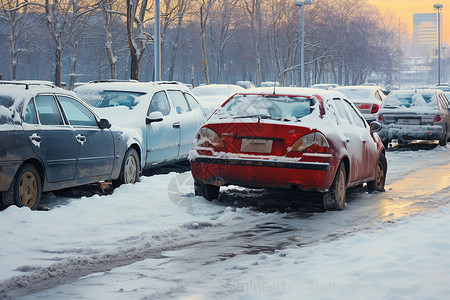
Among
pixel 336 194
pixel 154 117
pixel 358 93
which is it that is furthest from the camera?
pixel 358 93

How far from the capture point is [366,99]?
2403 cm

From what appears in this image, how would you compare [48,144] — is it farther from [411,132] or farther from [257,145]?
[411,132]

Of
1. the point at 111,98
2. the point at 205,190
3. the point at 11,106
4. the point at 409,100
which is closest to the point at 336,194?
the point at 205,190

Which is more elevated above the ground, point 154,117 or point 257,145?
point 154,117

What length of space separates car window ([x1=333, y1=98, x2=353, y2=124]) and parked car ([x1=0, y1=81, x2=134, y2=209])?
3090 millimetres

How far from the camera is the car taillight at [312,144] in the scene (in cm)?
895

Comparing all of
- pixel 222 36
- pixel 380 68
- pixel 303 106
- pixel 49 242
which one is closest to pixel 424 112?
pixel 303 106

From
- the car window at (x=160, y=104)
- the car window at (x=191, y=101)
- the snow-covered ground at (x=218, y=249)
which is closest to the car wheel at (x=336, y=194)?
the snow-covered ground at (x=218, y=249)

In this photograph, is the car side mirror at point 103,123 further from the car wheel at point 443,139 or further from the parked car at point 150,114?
the car wheel at point 443,139

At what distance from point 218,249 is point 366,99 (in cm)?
1781

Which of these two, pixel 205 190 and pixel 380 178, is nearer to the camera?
pixel 205 190

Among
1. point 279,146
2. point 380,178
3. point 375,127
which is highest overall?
point 375,127

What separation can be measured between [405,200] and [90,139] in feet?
14.1

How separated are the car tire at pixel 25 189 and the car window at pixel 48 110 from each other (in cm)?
73
